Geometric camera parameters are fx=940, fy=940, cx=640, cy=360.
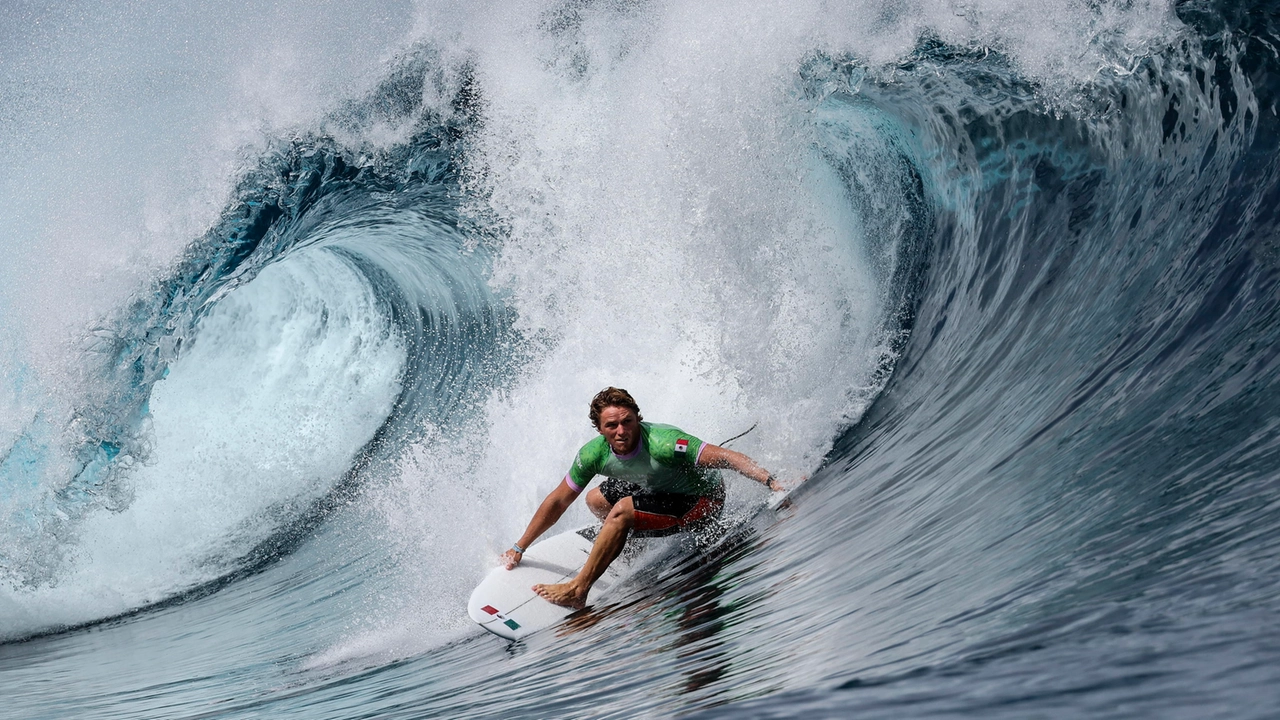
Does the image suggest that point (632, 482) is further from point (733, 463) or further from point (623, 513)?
point (733, 463)

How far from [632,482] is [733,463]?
538 mm

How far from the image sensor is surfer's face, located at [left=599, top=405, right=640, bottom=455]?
455 centimetres

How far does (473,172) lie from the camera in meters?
9.41

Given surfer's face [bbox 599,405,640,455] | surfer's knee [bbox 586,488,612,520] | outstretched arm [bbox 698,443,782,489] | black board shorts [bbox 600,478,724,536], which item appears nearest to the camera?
surfer's face [bbox 599,405,640,455]

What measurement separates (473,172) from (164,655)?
511 cm

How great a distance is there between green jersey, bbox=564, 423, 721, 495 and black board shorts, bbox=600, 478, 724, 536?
3 cm

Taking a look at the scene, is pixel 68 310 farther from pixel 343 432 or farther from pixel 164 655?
pixel 164 655

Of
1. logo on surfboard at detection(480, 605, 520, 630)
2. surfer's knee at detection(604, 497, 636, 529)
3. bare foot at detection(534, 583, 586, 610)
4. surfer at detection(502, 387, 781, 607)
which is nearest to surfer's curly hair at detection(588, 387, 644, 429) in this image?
surfer at detection(502, 387, 781, 607)

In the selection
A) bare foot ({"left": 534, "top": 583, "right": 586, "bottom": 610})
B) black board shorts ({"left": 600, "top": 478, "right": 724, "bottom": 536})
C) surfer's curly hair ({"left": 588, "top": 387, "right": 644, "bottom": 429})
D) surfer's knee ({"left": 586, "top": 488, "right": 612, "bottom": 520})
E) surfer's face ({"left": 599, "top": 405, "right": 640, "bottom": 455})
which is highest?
surfer's curly hair ({"left": 588, "top": 387, "right": 644, "bottom": 429})

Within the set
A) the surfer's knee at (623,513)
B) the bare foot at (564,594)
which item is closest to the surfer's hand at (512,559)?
the bare foot at (564,594)

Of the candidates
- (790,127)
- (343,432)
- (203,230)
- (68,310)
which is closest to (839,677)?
(790,127)

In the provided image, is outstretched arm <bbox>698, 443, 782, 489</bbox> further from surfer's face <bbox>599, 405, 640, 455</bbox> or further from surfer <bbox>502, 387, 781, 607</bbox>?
surfer's face <bbox>599, 405, 640, 455</bbox>

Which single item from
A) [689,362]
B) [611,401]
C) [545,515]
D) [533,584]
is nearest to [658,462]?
[611,401]

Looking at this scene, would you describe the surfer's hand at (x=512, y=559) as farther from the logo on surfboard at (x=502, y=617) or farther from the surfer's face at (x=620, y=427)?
the surfer's face at (x=620, y=427)
